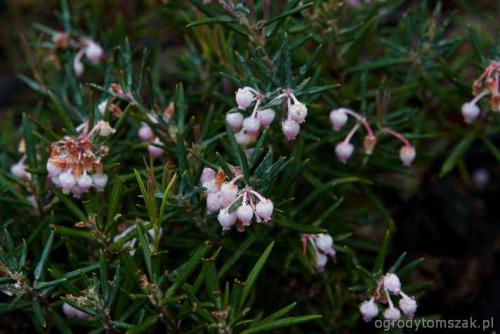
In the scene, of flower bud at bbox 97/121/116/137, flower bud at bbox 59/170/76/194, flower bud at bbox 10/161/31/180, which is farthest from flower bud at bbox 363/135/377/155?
flower bud at bbox 10/161/31/180

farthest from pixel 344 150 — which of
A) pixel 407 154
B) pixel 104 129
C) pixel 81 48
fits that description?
pixel 81 48

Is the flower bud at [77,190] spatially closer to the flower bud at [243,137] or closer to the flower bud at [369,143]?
the flower bud at [243,137]

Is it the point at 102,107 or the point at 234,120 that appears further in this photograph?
the point at 102,107

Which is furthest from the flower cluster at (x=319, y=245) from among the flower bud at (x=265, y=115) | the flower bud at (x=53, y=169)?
the flower bud at (x=53, y=169)

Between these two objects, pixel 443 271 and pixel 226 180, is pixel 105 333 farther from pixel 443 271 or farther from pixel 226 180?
pixel 443 271

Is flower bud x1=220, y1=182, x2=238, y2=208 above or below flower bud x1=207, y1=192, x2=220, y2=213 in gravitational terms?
above

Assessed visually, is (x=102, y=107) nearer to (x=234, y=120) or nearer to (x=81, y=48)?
(x=234, y=120)

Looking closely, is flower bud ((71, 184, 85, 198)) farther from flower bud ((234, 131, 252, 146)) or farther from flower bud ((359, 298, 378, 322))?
flower bud ((359, 298, 378, 322))
